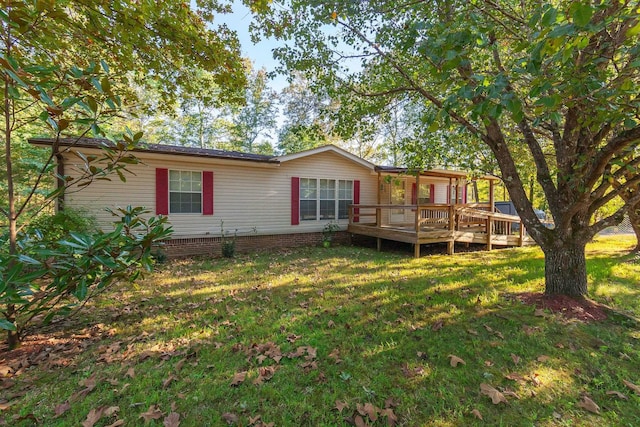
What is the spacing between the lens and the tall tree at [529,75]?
77.7 inches

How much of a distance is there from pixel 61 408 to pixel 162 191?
23.3ft

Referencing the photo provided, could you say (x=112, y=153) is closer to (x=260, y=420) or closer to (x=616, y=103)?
(x=260, y=420)

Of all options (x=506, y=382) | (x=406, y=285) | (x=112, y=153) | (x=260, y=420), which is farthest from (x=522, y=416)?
(x=112, y=153)

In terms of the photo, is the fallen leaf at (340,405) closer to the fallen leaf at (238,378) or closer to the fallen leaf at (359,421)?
the fallen leaf at (359,421)

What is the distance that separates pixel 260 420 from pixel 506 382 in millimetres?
2173

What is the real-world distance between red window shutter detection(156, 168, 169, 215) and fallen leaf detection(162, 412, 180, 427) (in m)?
7.38

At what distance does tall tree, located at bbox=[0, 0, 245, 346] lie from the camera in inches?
102

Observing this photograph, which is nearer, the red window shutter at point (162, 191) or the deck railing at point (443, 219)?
the red window shutter at point (162, 191)

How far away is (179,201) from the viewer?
8.89m

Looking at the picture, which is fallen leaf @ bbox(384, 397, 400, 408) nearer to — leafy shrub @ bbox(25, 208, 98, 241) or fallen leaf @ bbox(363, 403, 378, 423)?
fallen leaf @ bbox(363, 403, 378, 423)

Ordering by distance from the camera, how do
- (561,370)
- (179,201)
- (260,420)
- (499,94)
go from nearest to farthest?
(499,94), (260,420), (561,370), (179,201)

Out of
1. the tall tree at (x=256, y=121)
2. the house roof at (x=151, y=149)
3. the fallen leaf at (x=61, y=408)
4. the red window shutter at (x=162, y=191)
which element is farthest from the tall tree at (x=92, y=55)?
the tall tree at (x=256, y=121)

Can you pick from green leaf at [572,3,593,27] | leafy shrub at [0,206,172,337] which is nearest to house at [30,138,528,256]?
leafy shrub at [0,206,172,337]

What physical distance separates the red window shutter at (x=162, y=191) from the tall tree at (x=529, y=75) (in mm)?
5048
